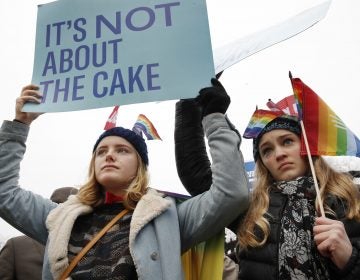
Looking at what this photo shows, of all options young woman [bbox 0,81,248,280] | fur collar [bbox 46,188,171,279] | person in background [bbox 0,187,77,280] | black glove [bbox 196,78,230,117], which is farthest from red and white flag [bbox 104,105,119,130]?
black glove [bbox 196,78,230,117]

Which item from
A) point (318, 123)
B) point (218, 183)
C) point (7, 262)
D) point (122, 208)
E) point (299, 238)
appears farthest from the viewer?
point (7, 262)

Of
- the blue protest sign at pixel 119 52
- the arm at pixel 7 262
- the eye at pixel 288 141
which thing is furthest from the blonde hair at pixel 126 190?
the arm at pixel 7 262

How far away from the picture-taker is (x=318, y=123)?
249 centimetres

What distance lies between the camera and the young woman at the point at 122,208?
71.2 inches

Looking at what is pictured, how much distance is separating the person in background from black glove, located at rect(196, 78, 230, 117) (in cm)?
206

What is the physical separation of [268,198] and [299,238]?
367 millimetres

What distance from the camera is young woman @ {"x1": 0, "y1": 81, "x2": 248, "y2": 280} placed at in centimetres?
181

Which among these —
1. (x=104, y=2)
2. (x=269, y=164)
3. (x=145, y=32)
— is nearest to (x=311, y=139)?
(x=269, y=164)

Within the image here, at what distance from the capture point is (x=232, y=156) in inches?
73.3

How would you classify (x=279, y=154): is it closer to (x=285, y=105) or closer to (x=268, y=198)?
(x=268, y=198)

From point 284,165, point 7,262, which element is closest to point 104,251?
point 284,165

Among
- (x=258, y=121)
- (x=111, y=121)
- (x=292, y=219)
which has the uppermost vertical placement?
(x=111, y=121)

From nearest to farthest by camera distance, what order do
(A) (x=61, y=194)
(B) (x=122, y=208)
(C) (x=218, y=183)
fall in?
(C) (x=218, y=183) < (B) (x=122, y=208) < (A) (x=61, y=194)

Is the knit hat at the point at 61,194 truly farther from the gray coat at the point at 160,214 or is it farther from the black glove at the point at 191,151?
the black glove at the point at 191,151
